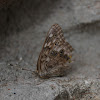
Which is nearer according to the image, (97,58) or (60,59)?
(60,59)

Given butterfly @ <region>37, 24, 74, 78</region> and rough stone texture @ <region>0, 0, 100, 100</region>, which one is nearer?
butterfly @ <region>37, 24, 74, 78</region>

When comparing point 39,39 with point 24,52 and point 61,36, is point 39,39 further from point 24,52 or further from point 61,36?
point 61,36

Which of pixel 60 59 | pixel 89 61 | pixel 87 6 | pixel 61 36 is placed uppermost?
pixel 87 6

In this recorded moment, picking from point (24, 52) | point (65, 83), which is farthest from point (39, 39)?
point (65, 83)

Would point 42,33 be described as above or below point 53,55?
above

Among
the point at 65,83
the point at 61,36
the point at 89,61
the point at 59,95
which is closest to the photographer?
the point at 59,95

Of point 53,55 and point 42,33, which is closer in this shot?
point 53,55

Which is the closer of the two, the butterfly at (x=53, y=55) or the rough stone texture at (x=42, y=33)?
the butterfly at (x=53, y=55)

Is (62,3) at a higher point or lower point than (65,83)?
higher
